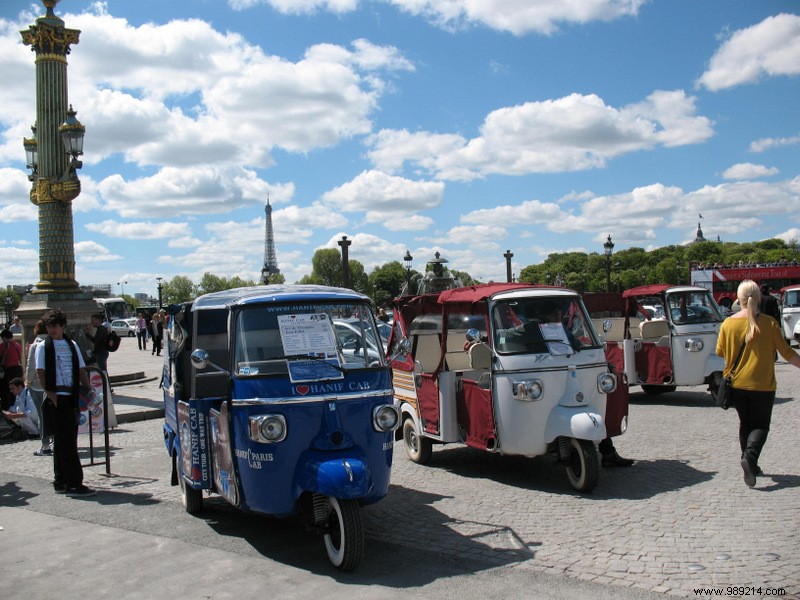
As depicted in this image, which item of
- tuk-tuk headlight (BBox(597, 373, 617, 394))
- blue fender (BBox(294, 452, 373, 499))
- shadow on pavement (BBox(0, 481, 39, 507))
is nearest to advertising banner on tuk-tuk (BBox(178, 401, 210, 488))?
blue fender (BBox(294, 452, 373, 499))

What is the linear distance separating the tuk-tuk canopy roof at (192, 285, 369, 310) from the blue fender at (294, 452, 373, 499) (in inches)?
51.4

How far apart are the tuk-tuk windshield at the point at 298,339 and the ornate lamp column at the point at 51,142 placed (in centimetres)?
1437

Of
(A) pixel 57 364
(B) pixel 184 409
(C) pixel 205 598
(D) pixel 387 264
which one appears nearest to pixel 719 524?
(C) pixel 205 598

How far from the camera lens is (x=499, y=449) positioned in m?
8.23

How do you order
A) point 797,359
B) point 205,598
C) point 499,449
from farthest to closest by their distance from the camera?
point 499,449, point 797,359, point 205,598

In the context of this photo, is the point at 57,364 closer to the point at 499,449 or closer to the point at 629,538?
the point at 499,449

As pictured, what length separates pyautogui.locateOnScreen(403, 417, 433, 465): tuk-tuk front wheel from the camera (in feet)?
31.3

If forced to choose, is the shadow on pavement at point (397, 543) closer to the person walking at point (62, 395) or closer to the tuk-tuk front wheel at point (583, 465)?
the tuk-tuk front wheel at point (583, 465)

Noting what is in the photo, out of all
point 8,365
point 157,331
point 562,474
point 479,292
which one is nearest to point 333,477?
point 479,292

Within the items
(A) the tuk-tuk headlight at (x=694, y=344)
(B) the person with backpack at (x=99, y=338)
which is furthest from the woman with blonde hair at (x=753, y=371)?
(B) the person with backpack at (x=99, y=338)

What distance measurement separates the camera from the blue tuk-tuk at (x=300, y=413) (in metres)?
5.87

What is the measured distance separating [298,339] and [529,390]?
2733 millimetres

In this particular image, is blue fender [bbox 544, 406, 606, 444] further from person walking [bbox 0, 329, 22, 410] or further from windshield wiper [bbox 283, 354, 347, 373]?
person walking [bbox 0, 329, 22, 410]

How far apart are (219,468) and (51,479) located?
3.79 m
